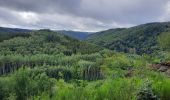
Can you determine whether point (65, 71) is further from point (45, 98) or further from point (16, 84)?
point (45, 98)

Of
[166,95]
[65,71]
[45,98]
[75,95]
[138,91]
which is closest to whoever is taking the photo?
[138,91]

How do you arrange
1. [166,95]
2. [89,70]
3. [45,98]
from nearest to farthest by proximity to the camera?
[166,95], [45,98], [89,70]

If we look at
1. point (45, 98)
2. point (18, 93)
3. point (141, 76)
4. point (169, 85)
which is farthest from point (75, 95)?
point (18, 93)

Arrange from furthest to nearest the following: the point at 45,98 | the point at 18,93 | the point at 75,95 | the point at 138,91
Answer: the point at 18,93 < the point at 45,98 < the point at 75,95 < the point at 138,91

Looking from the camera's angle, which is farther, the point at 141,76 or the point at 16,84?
the point at 16,84

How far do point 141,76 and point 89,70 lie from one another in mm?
136182

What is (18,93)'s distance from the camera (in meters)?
72.9

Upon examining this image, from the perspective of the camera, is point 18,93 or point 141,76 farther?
point 18,93

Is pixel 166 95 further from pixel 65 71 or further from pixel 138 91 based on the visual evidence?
pixel 65 71

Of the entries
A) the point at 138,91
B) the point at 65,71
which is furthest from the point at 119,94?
the point at 65,71

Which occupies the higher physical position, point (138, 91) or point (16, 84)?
point (138, 91)

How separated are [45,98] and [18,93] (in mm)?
56691

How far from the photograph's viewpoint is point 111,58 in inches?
717

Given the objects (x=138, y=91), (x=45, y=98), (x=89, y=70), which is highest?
(x=138, y=91)
